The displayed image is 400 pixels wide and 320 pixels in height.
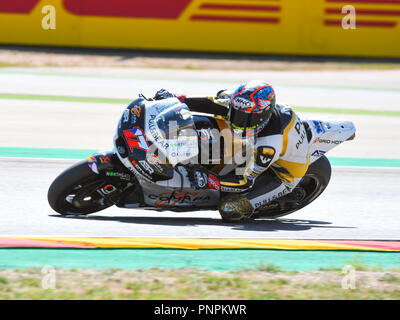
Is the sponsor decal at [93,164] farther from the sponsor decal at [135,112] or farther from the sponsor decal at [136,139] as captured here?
the sponsor decal at [135,112]

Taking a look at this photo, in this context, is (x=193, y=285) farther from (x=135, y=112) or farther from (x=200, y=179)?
(x=135, y=112)

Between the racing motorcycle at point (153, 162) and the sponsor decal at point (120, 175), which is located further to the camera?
the sponsor decal at point (120, 175)

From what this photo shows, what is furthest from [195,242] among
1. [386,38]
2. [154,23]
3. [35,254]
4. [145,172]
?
[386,38]

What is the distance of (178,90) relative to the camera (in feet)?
51.1

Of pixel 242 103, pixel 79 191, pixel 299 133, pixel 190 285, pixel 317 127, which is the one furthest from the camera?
pixel 317 127

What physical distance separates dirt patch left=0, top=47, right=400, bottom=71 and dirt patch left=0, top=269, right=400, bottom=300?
45.8ft

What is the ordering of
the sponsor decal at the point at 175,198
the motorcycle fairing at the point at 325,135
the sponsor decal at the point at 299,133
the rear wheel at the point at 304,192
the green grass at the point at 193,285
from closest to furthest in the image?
the green grass at the point at 193,285
the sponsor decal at the point at 175,198
the sponsor decal at the point at 299,133
the motorcycle fairing at the point at 325,135
the rear wheel at the point at 304,192

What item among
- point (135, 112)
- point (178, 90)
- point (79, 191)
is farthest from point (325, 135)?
point (178, 90)

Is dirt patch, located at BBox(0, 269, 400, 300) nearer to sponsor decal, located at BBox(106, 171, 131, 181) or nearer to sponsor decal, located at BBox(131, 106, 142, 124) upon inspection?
sponsor decal, located at BBox(106, 171, 131, 181)

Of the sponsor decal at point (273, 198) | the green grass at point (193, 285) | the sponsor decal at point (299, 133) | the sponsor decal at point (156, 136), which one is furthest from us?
the sponsor decal at point (273, 198)

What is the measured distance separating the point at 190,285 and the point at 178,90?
1080 centimetres

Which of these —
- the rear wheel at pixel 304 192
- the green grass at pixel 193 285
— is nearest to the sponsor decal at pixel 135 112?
the green grass at pixel 193 285

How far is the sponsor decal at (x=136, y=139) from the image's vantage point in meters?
6.10
